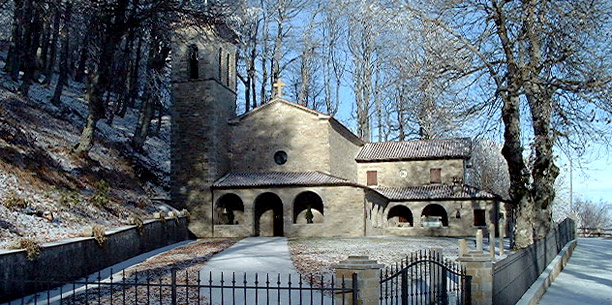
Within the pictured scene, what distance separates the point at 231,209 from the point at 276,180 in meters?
3.08

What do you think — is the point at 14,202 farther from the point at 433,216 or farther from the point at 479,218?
the point at 479,218

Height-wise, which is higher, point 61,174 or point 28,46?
point 28,46

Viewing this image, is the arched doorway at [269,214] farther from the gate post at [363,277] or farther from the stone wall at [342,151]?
the gate post at [363,277]

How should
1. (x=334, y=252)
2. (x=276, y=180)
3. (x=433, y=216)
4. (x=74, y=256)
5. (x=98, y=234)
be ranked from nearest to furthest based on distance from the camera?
(x=74, y=256) < (x=98, y=234) < (x=334, y=252) < (x=276, y=180) < (x=433, y=216)

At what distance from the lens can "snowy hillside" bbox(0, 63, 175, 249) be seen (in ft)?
43.9

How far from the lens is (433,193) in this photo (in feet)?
99.7

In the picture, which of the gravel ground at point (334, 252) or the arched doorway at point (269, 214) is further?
the arched doorway at point (269, 214)

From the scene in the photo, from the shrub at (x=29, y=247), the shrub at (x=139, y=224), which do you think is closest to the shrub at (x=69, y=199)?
the shrub at (x=139, y=224)

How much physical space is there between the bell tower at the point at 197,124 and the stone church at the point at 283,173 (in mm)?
50

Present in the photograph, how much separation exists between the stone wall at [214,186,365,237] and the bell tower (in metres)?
1.05

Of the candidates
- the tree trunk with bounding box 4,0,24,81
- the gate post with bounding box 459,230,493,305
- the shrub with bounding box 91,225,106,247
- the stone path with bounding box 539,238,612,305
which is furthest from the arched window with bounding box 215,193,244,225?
the gate post with bounding box 459,230,493,305

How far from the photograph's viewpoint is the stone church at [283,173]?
25703 millimetres

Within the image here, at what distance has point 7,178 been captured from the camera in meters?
14.4

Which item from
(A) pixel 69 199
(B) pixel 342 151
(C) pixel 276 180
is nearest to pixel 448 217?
(B) pixel 342 151
